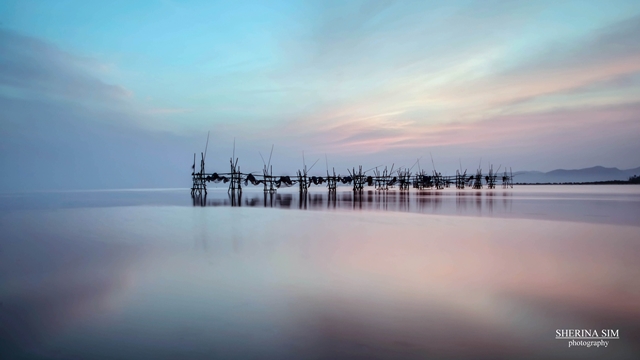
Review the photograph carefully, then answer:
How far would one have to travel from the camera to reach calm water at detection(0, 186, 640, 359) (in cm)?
302

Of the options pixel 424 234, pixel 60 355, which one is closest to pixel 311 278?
pixel 60 355

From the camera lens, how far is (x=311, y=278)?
5.20 m

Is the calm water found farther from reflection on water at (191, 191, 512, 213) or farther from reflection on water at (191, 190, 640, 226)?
reflection on water at (191, 191, 512, 213)

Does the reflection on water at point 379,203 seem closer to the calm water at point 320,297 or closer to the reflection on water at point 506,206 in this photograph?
the reflection on water at point 506,206

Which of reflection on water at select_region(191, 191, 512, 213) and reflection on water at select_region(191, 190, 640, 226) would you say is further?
reflection on water at select_region(191, 191, 512, 213)

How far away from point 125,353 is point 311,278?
2742mm

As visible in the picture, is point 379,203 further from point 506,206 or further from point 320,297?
point 320,297

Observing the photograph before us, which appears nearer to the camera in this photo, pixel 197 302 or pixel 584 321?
pixel 584 321

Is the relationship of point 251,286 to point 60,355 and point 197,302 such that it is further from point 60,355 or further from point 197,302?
point 60,355

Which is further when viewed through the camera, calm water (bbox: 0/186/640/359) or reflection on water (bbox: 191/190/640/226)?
reflection on water (bbox: 191/190/640/226)

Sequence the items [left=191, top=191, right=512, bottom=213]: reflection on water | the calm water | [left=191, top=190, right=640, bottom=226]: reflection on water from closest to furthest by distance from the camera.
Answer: the calm water → [left=191, top=190, right=640, bottom=226]: reflection on water → [left=191, top=191, right=512, bottom=213]: reflection on water

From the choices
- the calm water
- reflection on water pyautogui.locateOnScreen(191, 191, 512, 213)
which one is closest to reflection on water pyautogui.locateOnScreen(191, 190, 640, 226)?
reflection on water pyautogui.locateOnScreen(191, 191, 512, 213)

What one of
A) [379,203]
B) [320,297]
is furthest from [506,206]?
[320,297]

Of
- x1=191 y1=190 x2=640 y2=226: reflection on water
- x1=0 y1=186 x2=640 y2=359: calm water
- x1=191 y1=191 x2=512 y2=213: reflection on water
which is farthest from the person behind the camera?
x1=191 y1=191 x2=512 y2=213: reflection on water
